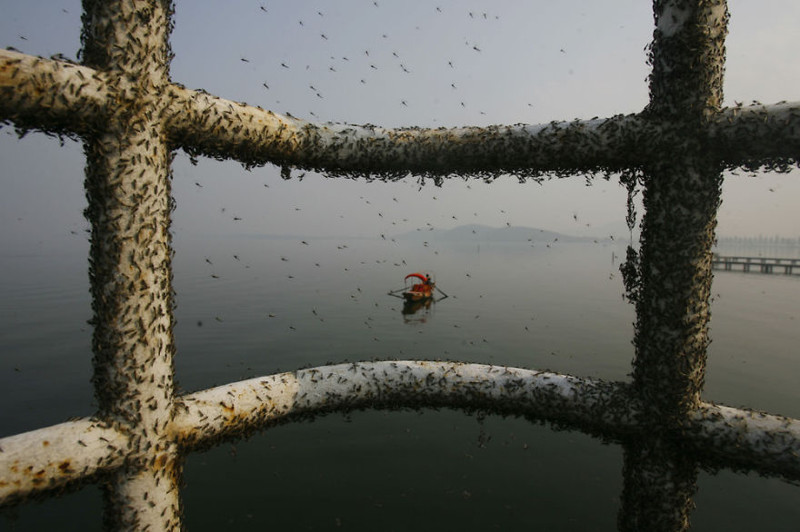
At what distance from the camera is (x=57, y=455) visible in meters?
2.08

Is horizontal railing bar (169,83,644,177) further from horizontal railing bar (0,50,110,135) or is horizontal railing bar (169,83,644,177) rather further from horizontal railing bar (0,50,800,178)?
horizontal railing bar (0,50,110,135)

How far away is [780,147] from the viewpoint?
8.68 feet

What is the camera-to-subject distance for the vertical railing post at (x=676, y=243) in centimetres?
289

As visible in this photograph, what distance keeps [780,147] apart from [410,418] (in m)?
13.6

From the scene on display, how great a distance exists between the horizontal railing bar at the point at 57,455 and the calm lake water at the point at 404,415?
0.24 metres

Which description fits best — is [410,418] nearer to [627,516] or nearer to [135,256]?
[627,516]

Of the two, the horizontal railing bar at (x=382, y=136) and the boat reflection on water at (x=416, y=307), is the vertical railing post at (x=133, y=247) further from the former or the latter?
the boat reflection on water at (x=416, y=307)

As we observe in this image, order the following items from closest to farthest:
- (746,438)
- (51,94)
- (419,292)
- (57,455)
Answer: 1. (51,94)
2. (57,455)
3. (746,438)
4. (419,292)

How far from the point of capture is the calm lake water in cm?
873

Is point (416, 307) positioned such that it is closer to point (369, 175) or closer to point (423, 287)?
point (423, 287)

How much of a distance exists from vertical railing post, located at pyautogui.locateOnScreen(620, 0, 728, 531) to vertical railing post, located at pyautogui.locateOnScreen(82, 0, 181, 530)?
131 inches

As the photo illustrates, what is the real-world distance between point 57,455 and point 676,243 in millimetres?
3975

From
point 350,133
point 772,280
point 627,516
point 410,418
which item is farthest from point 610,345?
point 772,280

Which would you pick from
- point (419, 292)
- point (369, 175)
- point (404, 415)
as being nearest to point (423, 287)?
point (419, 292)
